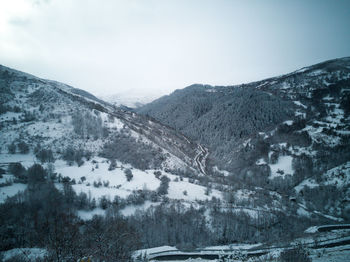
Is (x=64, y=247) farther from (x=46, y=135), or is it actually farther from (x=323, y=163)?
(x=323, y=163)

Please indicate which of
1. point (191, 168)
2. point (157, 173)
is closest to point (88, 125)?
point (157, 173)

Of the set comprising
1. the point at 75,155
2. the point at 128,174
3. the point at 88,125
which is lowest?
the point at 128,174

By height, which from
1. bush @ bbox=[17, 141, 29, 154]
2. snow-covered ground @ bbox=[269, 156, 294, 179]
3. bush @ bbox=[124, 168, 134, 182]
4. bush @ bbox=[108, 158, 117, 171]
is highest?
bush @ bbox=[17, 141, 29, 154]

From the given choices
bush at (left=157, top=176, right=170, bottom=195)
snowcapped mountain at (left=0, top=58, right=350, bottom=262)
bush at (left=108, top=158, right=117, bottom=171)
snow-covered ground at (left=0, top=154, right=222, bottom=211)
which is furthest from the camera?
bush at (left=108, top=158, right=117, bottom=171)

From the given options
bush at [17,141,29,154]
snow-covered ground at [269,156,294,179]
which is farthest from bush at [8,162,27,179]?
snow-covered ground at [269,156,294,179]

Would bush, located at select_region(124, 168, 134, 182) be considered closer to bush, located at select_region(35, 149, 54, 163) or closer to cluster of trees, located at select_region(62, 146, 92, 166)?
cluster of trees, located at select_region(62, 146, 92, 166)

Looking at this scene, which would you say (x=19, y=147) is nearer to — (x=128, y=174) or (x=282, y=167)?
(x=128, y=174)

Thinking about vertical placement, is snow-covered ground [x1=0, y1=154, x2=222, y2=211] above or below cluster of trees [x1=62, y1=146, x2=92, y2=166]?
below

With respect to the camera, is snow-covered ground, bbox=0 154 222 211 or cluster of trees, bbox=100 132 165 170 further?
cluster of trees, bbox=100 132 165 170

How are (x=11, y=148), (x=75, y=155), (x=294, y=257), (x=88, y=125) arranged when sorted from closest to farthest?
(x=294, y=257) → (x=11, y=148) → (x=75, y=155) → (x=88, y=125)

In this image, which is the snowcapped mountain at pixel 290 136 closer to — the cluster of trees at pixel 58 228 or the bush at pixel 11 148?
the cluster of trees at pixel 58 228

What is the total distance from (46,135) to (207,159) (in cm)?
3709

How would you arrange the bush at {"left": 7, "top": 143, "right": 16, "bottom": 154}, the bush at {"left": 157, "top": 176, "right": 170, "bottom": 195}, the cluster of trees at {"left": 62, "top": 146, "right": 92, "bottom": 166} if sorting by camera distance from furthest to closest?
the cluster of trees at {"left": 62, "top": 146, "right": 92, "bottom": 166} < the bush at {"left": 7, "top": 143, "right": 16, "bottom": 154} < the bush at {"left": 157, "top": 176, "right": 170, "bottom": 195}

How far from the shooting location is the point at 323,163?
110 feet
